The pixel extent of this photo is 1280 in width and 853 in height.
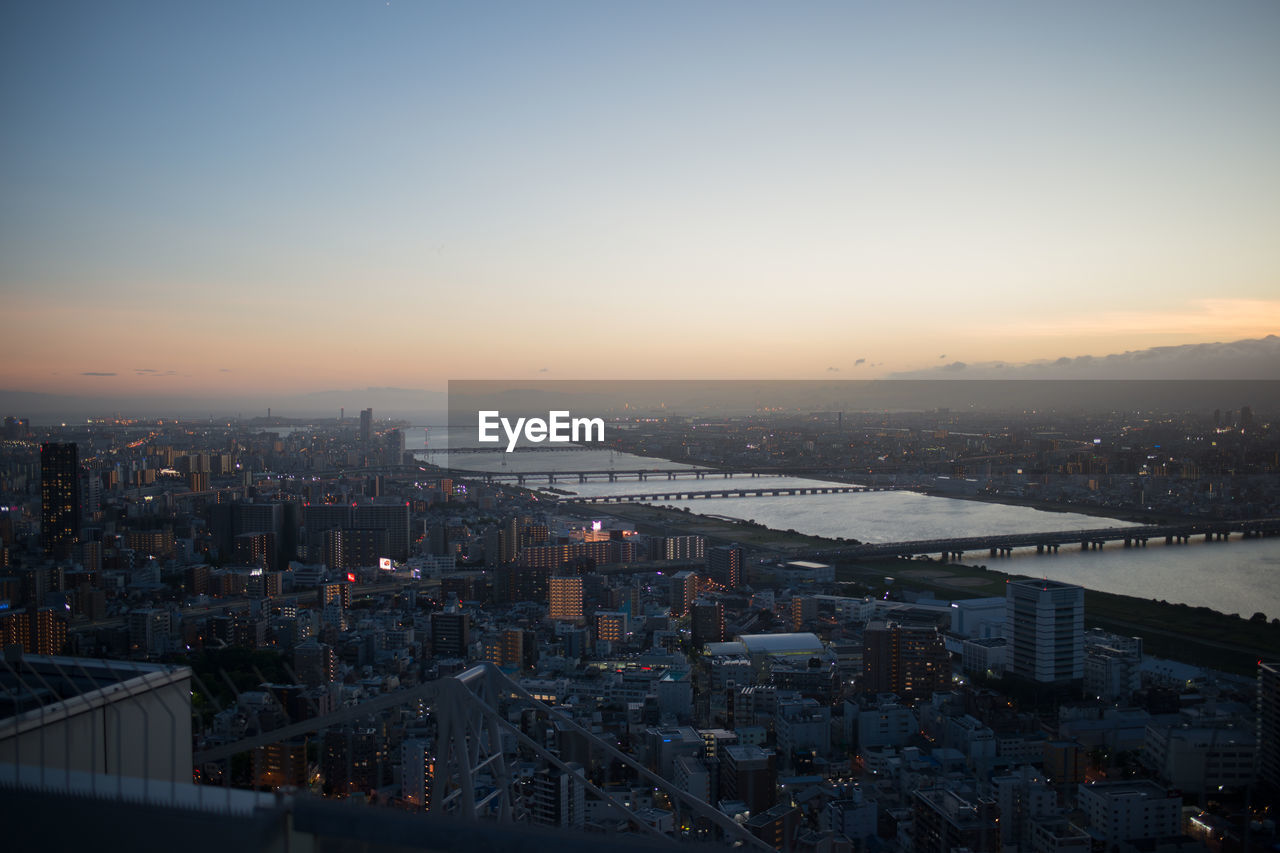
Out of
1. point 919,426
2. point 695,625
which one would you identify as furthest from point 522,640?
point 919,426

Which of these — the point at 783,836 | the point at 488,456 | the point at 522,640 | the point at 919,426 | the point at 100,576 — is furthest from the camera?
the point at 488,456

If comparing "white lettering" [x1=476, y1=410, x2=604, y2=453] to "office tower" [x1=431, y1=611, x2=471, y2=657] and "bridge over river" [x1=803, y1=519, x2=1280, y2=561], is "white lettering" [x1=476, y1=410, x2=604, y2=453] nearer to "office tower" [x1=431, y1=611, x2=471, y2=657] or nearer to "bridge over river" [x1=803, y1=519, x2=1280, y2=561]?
"bridge over river" [x1=803, y1=519, x2=1280, y2=561]

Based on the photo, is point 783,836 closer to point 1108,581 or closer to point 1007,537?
point 1108,581

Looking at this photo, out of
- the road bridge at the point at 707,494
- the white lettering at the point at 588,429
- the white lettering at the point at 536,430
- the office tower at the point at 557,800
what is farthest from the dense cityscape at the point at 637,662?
the white lettering at the point at 588,429

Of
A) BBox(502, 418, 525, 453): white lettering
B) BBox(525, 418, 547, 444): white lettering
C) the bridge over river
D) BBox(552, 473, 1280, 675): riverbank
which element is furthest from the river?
BBox(502, 418, 525, 453): white lettering

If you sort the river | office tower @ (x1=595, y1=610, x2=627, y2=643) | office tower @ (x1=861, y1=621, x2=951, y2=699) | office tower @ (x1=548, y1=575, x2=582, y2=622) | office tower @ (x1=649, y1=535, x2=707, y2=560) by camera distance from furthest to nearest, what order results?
office tower @ (x1=649, y1=535, x2=707, y2=560)
the river
office tower @ (x1=548, y1=575, x2=582, y2=622)
office tower @ (x1=595, y1=610, x2=627, y2=643)
office tower @ (x1=861, y1=621, x2=951, y2=699)

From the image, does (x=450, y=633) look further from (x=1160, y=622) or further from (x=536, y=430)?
(x=536, y=430)

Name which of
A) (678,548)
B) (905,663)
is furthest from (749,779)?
(678,548)
